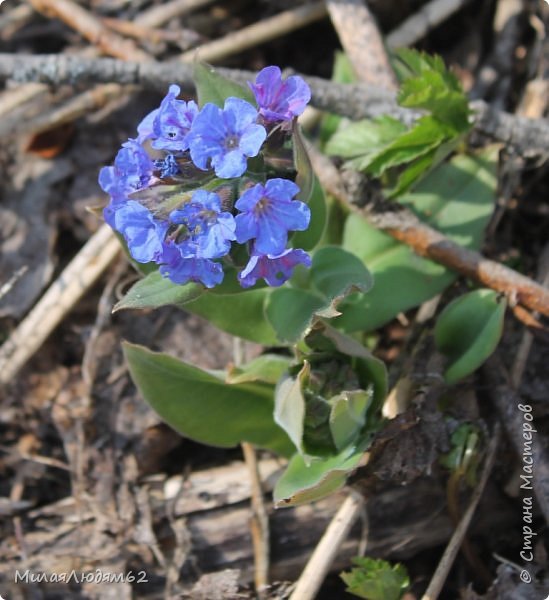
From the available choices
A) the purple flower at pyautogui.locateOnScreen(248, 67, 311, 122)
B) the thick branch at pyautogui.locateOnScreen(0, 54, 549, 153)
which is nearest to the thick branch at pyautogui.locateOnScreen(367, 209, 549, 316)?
the thick branch at pyautogui.locateOnScreen(0, 54, 549, 153)

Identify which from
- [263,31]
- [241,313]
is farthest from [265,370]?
[263,31]

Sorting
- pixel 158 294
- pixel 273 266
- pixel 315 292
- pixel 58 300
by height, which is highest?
pixel 273 266

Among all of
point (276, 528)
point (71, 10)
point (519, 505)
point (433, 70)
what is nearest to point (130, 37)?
point (71, 10)

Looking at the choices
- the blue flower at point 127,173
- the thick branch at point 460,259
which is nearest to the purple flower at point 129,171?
the blue flower at point 127,173

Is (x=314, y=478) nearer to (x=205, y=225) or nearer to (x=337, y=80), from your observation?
(x=205, y=225)

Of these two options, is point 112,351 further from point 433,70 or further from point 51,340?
point 433,70
